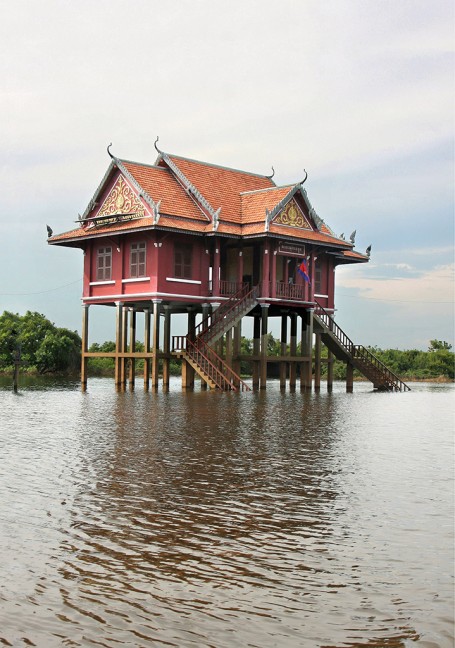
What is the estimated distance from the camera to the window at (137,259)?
124ft

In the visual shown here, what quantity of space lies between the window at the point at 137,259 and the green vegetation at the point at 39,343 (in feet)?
88.0

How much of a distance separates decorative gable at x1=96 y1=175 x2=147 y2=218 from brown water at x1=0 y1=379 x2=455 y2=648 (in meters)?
21.7

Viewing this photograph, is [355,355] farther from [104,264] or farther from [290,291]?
[104,264]

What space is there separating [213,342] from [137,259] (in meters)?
5.13

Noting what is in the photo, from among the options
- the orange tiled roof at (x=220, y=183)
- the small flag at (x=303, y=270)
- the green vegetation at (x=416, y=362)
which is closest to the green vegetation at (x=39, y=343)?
the green vegetation at (x=416, y=362)

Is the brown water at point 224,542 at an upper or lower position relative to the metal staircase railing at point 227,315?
lower

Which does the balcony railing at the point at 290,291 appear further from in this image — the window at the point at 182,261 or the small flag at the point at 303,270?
the window at the point at 182,261

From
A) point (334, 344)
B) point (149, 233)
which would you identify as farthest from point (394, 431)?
point (334, 344)

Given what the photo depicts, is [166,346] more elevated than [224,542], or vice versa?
[166,346]

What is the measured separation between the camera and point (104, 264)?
39719 mm

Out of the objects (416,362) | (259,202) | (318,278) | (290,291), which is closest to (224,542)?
(290,291)

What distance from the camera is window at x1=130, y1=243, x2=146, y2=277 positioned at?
37656 millimetres

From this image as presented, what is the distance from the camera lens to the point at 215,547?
807 centimetres

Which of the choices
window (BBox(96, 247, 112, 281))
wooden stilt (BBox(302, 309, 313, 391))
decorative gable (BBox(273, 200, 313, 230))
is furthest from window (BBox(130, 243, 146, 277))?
wooden stilt (BBox(302, 309, 313, 391))
